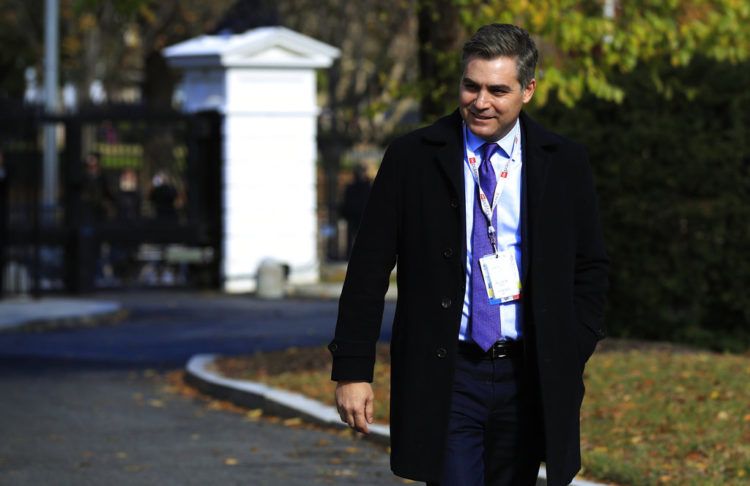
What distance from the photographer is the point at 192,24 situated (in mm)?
42625

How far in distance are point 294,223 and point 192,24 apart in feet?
65.4

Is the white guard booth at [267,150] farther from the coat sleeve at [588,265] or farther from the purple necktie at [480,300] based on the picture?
the purple necktie at [480,300]

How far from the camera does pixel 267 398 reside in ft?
37.9

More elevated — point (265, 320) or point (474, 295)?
point (474, 295)

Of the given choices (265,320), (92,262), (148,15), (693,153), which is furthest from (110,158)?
(148,15)

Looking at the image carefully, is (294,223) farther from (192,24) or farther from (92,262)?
(192,24)

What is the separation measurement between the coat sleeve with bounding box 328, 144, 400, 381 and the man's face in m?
0.25

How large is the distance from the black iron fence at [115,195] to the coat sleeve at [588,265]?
17742 mm

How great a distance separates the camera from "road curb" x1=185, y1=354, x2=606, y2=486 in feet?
34.6

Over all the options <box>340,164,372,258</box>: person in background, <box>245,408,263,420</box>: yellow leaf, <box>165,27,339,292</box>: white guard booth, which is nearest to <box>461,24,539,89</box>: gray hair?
<box>245,408,263,420</box>: yellow leaf

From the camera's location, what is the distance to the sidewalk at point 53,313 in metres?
17.9

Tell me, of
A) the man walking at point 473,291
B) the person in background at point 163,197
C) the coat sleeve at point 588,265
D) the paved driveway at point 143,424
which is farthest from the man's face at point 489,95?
the person in background at point 163,197

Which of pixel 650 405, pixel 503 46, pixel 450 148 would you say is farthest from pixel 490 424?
pixel 650 405

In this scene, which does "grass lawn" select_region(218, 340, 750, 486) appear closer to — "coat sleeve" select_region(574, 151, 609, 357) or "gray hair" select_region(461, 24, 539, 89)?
"coat sleeve" select_region(574, 151, 609, 357)
